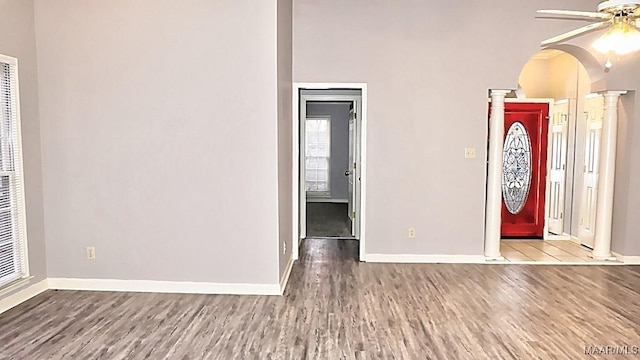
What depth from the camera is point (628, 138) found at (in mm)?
5395

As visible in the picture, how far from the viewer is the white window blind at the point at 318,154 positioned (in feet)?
39.1

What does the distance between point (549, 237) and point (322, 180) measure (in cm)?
621

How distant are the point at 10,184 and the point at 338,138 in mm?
8549

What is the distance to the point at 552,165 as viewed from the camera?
277 inches

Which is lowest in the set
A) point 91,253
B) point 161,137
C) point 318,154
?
point 91,253

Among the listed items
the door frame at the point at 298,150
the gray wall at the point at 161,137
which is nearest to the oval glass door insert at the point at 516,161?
the door frame at the point at 298,150

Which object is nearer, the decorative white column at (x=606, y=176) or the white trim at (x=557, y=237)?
the decorative white column at (x=606, y=176)

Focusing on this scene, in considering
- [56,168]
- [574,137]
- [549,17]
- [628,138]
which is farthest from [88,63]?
[574,137]

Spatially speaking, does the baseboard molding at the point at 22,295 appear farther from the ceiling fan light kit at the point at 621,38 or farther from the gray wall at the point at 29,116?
the ceiling fan light kit at the point at 621,38

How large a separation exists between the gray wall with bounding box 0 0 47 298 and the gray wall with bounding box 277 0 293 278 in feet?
7.44

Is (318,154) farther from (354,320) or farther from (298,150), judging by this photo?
(354,320)

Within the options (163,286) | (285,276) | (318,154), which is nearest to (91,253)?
(163,286)

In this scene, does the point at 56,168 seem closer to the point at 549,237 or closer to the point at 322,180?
the point at 549,237

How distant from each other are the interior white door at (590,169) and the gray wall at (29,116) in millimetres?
6350
